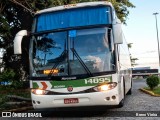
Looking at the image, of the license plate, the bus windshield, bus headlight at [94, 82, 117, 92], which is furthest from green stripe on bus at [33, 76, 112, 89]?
the license plate

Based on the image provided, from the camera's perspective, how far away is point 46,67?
37.2 feet

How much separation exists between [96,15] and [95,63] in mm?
1661

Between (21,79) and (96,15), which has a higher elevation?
(96,15)

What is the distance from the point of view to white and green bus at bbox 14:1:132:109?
10961 millimetres

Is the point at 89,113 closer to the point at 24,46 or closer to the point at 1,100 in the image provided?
the point at 1,100

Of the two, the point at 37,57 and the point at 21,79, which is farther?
the point at 21,79

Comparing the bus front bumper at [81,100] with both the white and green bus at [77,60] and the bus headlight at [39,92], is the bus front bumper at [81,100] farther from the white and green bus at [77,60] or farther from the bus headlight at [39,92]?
the bus headlight at [39,92]

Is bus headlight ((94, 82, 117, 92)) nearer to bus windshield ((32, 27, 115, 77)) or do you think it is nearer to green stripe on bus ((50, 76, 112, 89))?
green stripe on bus ((50, 76, 112, 89))

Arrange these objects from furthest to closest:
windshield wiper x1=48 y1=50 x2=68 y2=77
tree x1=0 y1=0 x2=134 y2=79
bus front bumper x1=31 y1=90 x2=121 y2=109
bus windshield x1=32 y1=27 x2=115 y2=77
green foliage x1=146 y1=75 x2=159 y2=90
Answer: green foliage x1=146 y1=75 x2=159 y2=90 < tree x1=0 y1=0 x2=134 y2=79 < windshield wiper x1=48 y1=50 x2=68 y2=77 < bus windshield x1=32 y1=27 x2=115 y2=77 < bus front bumper x1=31 y1=90 x2=121 y2=109

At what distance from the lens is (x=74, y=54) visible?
11.2m

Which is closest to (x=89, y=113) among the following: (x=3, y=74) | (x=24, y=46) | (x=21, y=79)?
(x=3, y=74)

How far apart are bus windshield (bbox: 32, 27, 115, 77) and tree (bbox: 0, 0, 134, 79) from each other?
9.34 meters

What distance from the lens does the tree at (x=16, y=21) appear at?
21.1 meters

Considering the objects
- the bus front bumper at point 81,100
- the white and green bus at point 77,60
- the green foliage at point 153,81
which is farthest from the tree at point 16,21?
the bus front bumper at point 81,100
